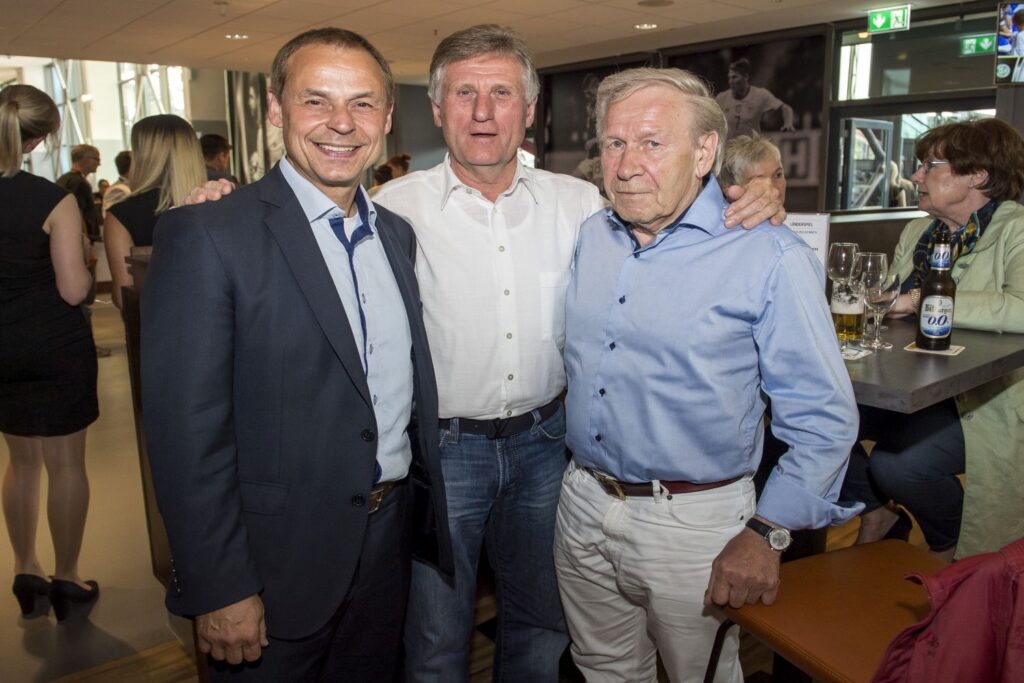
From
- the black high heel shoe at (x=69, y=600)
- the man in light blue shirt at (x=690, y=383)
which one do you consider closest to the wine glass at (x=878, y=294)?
the man in light blue shirt at (x=690, y=383)

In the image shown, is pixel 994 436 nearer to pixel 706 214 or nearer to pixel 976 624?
pixel 706 214

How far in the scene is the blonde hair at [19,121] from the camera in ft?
8.84

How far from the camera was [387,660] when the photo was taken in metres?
1.75

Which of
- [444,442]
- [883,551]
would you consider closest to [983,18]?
[883,551]

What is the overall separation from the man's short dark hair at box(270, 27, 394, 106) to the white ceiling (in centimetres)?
682

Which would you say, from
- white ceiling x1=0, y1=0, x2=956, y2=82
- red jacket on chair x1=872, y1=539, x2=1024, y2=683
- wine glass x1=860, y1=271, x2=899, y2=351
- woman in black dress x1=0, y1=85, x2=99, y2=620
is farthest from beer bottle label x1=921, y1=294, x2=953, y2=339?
white ceiling x1=0, y1=0, x2=956, y2=82

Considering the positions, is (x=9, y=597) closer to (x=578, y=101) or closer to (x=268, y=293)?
(x=268, y=293)

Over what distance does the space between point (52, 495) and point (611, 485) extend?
2.43 m

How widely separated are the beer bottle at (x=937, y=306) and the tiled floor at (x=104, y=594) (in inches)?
108

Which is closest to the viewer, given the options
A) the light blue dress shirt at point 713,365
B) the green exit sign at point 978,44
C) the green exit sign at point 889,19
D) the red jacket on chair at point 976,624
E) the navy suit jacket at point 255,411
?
the red jacket on chair at point 976,624

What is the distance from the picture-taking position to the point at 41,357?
2857 mm

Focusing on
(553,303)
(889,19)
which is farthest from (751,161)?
(889,19)

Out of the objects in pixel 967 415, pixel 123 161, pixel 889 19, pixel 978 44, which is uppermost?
pixel 889 19

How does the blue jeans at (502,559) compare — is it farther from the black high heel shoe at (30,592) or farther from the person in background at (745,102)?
the person in background at (745,102)
